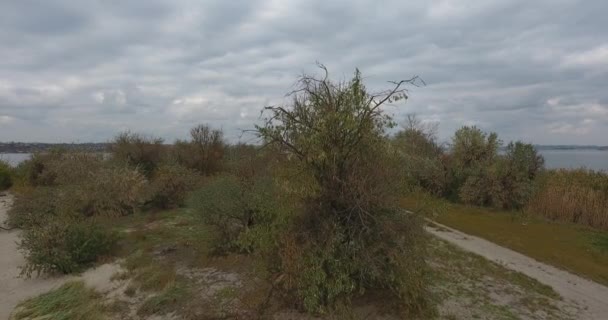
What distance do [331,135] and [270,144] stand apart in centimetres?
90

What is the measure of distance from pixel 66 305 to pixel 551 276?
27.3ft

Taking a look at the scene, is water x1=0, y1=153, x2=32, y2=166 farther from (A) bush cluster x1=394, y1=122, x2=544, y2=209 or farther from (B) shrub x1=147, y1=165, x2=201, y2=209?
(A) bush cluster x1=394, y1=122, x2=544, y2=209

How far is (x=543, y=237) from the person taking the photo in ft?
37.6

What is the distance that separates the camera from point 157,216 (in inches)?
592

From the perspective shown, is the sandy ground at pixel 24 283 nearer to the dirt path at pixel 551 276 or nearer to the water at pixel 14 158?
the dirt path at pixel 551 276

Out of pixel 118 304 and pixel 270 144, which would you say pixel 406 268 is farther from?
pixel 118 304

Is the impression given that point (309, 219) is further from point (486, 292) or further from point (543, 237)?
point (543, 237)

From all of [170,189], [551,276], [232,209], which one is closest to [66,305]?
[232,209]

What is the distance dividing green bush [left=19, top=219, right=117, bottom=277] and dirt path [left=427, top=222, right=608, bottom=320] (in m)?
8.13

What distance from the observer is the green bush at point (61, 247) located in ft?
29.2

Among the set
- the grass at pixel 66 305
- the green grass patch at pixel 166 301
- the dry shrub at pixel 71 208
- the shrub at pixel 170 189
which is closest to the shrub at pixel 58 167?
the dry shrub at pixel 71 208

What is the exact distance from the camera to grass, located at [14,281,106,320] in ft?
22.3

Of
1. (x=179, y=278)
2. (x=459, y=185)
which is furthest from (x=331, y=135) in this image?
(x=459, y=185)

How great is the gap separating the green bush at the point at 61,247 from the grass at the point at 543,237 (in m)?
6.80
